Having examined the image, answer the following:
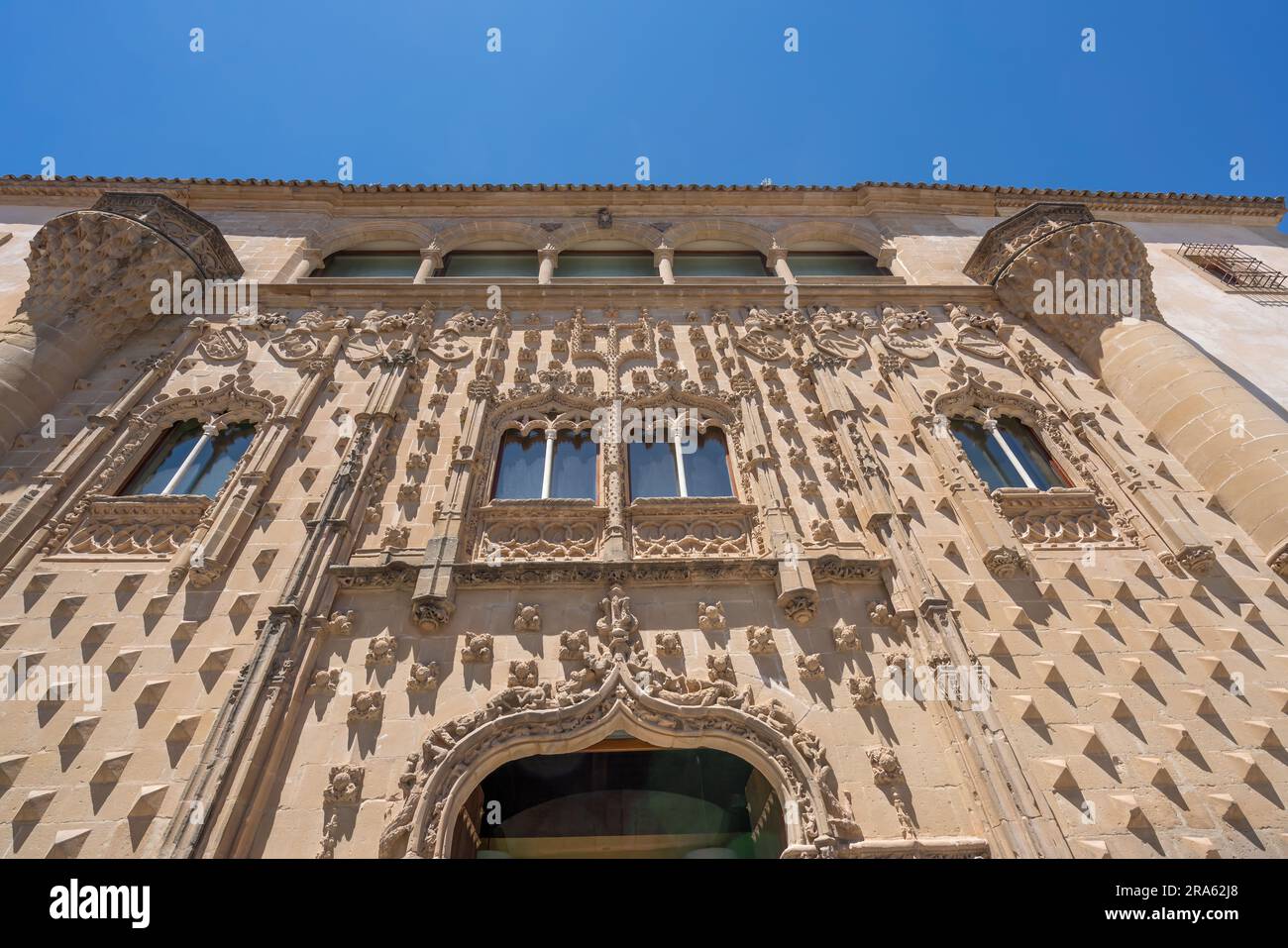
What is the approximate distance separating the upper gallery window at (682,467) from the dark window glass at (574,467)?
2.05 ft

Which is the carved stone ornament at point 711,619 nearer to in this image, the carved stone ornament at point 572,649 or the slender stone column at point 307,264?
the carved stone ornament at point 572,649

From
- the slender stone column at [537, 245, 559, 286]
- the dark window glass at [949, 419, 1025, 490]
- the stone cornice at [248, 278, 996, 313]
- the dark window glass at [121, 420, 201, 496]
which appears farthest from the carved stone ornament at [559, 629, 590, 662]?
the slender stone column at [537, 245, 559, 286]

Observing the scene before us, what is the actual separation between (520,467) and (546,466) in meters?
0.44

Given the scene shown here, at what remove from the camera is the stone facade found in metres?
6.48

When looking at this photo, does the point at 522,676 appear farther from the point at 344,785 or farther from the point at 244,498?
the point at 244,498

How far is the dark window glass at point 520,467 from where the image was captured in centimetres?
994

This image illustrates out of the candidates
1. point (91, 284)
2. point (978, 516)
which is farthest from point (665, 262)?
point (91, 284)

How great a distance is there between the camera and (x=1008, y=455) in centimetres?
1061

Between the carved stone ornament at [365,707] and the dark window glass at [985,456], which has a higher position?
the dark window glass at [985,456]

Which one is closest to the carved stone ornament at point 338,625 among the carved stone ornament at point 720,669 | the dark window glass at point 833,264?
the carved stone ornament at point 720,669

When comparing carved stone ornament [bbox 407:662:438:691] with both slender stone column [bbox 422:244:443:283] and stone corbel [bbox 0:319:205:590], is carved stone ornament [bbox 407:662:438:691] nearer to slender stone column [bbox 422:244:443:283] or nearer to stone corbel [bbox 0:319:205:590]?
stone corbel [bbox 0:319:205:590]

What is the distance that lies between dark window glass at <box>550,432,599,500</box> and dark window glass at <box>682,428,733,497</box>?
1.46 metres
